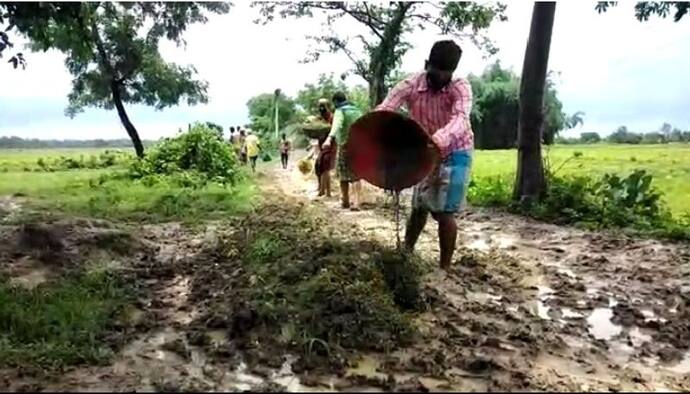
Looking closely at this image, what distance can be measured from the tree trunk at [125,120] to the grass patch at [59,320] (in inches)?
594

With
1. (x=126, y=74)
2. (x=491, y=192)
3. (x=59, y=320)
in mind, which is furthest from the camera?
(x=126, y=74)

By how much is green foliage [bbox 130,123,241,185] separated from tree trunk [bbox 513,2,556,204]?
7.01m

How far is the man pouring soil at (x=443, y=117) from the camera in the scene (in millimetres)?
4719

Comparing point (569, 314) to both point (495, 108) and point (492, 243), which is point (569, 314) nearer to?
point (492, 243)

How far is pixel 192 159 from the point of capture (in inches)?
635

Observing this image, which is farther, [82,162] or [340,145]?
[82,162]

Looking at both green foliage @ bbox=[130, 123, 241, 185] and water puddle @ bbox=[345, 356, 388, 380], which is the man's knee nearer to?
water puddle @ bbox=[345, 356, 388, 380]

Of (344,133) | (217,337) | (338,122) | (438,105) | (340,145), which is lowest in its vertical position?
(217,337)

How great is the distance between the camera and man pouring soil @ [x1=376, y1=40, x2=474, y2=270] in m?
4.72

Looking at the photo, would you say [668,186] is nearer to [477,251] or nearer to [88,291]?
[477,251]

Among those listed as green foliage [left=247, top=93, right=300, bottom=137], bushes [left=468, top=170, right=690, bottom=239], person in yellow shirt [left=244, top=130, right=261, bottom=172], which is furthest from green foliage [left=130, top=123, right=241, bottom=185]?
green foliage [left=247, top=93, right=300, bottom=137]

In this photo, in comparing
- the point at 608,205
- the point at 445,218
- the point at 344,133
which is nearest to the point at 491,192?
the point at 608,205

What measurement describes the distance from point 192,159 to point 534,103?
29.6ft

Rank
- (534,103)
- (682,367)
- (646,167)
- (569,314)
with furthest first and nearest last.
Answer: (646,167), (534,103), (569,314), (682,367)
